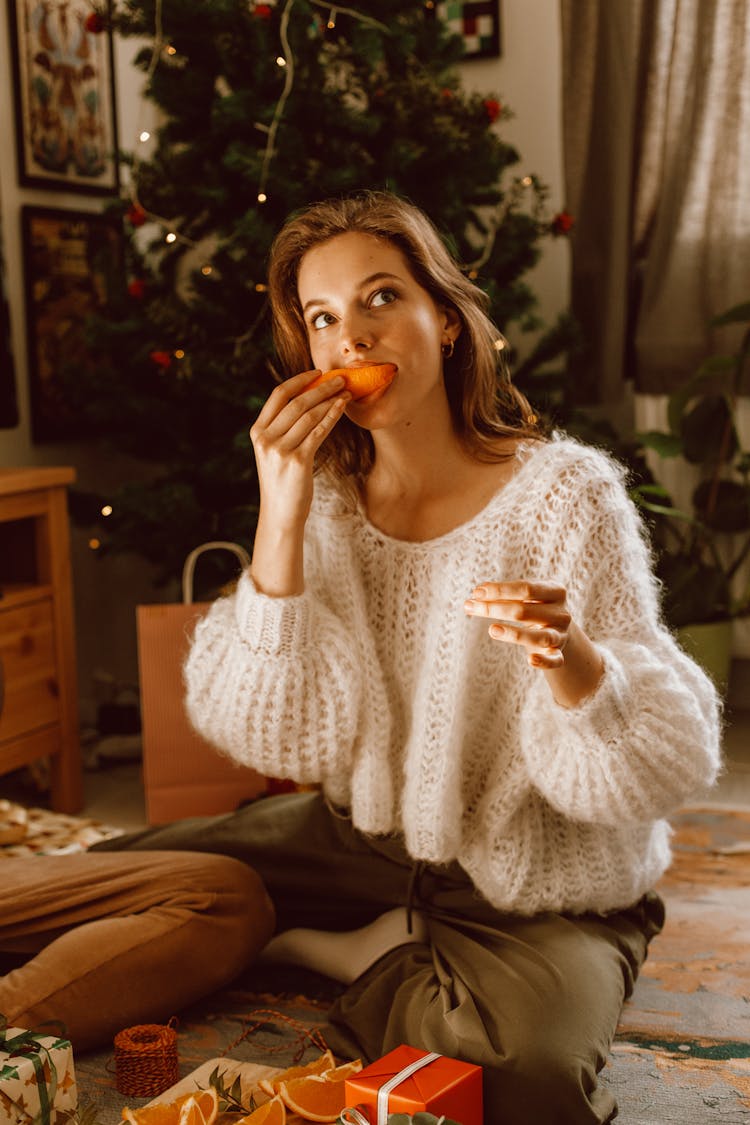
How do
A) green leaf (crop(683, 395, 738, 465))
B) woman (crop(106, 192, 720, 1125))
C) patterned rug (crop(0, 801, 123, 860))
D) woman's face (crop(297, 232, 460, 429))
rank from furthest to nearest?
green leaf (crop(683, 395, 738, 465)) → patterned rug (crop(0, 801, 123, 860)) → woman's face (crop(297, 232, 460, 429)) → woman (crop(106, 192, 720, 1125))

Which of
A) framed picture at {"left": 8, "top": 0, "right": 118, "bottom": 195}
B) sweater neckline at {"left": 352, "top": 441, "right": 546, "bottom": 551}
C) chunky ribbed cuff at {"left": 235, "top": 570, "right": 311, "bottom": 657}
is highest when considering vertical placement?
framed picture at {"left": 8, "top": 0, "right": 118, "bottom": 195}

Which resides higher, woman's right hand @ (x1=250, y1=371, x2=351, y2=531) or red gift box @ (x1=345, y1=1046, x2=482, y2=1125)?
woman's right hand @ (x1=250, y1=371, x2=351, y2=531)

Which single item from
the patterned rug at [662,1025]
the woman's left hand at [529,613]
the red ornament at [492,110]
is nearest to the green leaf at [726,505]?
the red ornament at [492,110]

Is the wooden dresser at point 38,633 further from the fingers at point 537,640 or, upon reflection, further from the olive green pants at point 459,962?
the fingers at point 537,640

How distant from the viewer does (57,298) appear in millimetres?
3047

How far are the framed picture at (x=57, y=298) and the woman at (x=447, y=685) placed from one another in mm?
1483

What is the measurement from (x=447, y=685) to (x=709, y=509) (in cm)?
179

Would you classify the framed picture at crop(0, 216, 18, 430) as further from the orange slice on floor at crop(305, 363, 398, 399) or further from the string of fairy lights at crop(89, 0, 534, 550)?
the orange slice on floor at crop(305, 363, 398, 399)

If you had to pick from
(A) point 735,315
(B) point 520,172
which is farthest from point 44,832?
(B) point 520,172

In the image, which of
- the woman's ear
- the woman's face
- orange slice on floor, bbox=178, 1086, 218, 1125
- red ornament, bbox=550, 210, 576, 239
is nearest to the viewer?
orange slice on floor, bbox=178, 1086, 218, 1125

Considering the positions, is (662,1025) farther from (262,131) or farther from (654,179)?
(654,179)

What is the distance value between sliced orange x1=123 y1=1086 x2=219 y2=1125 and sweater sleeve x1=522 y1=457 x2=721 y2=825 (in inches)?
19.8

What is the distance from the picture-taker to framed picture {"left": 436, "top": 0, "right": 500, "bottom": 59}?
333cm

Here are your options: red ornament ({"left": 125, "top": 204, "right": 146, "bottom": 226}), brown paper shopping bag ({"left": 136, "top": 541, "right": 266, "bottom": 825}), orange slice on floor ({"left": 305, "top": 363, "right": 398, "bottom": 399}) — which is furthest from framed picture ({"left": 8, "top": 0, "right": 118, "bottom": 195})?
orange slice on floor ({"left": 305, "top": 363, "right": 398, "bottom": 399})
